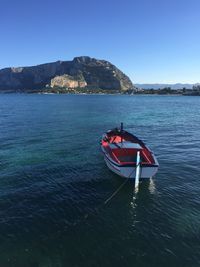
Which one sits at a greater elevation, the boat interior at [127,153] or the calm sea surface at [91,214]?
the boat interior at [127,153]

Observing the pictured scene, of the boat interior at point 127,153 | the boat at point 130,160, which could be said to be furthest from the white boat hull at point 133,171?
the boat interior at point 127,153

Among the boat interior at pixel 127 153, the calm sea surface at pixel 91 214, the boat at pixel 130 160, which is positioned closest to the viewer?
the calm sea surface at pixel 91 214

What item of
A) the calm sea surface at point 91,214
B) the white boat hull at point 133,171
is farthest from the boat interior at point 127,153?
the white boat hull at point 133,171

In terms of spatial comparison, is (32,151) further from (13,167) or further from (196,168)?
(196,168)

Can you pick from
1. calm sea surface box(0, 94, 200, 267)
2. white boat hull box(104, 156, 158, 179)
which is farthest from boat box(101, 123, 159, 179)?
calm sea surface box(0, 94, 200, 267)

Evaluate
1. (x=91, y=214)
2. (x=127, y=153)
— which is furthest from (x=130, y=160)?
(x=91, y=214)

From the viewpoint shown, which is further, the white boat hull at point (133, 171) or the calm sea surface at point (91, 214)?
the white boat hull at point (133, 171)

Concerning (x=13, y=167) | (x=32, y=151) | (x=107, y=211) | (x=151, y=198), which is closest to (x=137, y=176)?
(x=151, y=198)

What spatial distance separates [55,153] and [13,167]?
707 cm

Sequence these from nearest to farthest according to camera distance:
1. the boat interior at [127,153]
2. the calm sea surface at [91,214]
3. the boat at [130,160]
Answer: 1. the calm sea surface at [91,214]
2. the boat at [130,160]
3. the boat interior at [127,153]

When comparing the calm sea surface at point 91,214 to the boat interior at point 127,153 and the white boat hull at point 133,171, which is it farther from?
the boat interior at point 127,153

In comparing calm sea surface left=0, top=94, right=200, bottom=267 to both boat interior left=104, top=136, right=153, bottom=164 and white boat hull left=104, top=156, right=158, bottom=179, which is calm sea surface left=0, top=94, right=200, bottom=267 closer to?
white boat hull left=104, top=156, right=158, bottom=179

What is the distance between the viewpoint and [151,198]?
76.1ft

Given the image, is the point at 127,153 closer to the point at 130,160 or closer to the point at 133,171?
Answer: the point at 130,160
